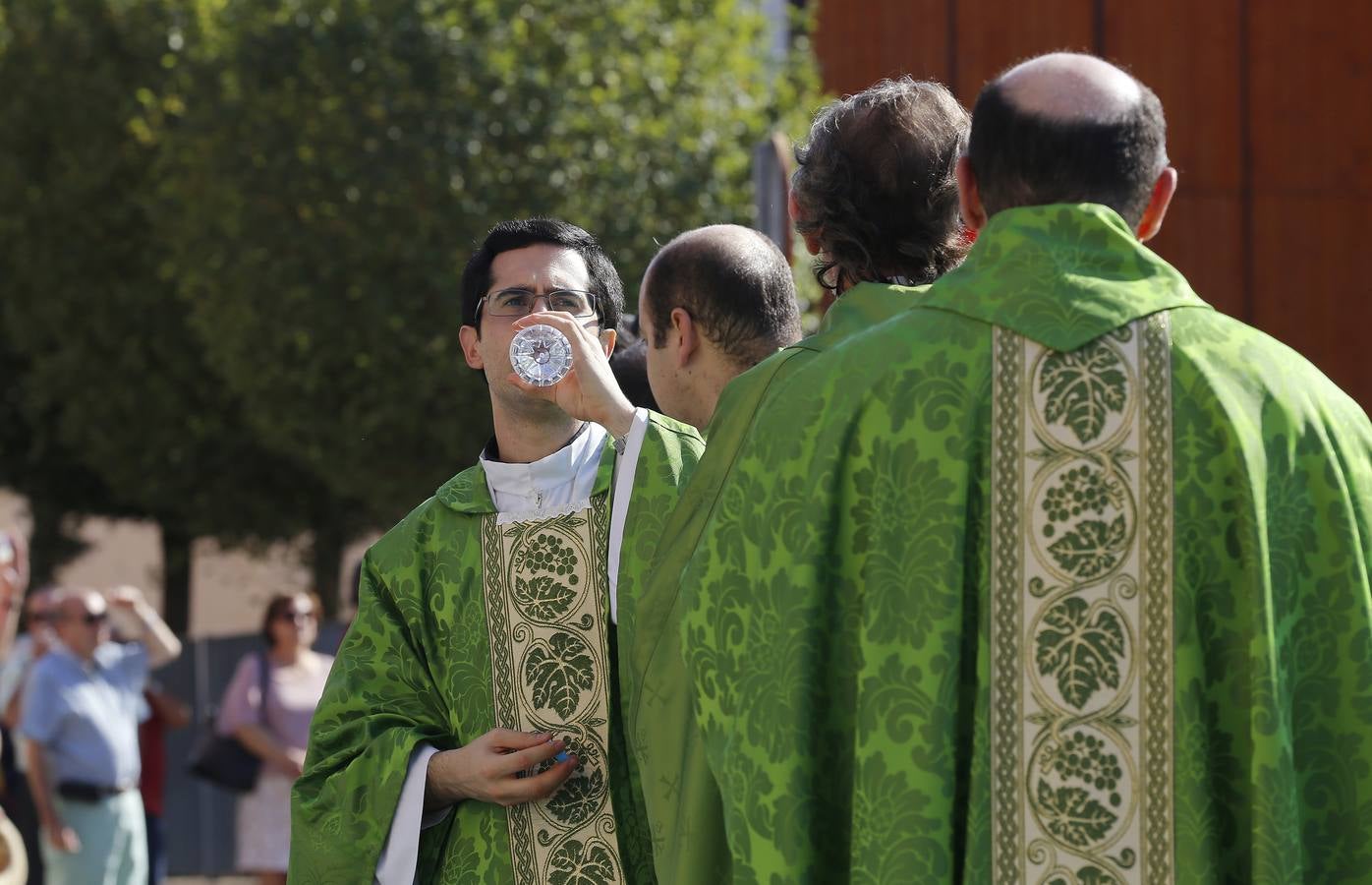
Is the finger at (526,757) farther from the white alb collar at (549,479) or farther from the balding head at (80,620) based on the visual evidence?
the balding head at (80,620)

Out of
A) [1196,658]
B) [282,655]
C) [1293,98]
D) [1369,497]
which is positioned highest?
[1293,98]

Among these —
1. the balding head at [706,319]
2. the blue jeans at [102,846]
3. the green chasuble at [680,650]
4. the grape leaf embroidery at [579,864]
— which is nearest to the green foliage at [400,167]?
the blue jeans at [102,846]

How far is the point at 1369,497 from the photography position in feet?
7.75

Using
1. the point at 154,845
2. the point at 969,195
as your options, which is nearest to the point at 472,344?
the point at 969,195

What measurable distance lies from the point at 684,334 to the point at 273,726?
592 cm

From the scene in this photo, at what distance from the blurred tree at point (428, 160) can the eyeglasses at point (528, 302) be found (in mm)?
9305

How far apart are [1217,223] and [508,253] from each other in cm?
1024

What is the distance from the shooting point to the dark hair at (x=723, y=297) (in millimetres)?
3537

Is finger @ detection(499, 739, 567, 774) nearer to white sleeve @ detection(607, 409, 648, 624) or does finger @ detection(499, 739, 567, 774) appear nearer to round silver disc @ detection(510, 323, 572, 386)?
white sleeve @ detection(607, 409, 648, 624)

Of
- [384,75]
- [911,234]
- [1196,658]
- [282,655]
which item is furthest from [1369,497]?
[384,75]

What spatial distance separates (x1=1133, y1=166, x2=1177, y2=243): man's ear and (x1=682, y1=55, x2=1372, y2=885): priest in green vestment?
1.3 inches

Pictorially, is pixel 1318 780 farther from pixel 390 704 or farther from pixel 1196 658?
pixel 390 704

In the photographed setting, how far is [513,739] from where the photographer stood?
335cm

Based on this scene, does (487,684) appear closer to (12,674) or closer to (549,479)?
(549,479)
